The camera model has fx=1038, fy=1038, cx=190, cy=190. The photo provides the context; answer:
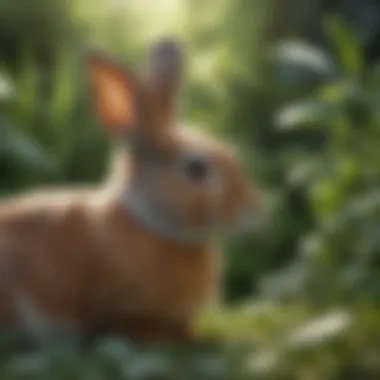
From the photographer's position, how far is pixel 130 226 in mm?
900

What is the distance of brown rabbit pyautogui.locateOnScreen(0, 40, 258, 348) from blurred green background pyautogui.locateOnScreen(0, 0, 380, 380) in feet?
0.12

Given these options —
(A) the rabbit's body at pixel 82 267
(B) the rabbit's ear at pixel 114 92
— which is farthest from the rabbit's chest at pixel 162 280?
(B) the rabbit's ear at pixel 114 92

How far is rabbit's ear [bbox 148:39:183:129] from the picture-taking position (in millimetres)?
893

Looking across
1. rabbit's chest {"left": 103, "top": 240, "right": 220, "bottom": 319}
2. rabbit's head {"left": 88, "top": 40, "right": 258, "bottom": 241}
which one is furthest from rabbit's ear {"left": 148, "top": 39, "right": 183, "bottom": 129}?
rabbit's chest {"left": 103, "top": 240, "right": 220, "bottom": 319}

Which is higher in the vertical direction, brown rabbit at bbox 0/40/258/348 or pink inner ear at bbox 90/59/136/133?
pink inner ear at bbox 90/59/136/133

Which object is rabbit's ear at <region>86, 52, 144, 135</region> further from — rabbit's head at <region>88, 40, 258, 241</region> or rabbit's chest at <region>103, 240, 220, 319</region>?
rabbit's chest at <region>103, 240, 220, 319</region>

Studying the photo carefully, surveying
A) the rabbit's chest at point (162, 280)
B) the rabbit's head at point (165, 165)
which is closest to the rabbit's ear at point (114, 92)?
the rabbit's head at point (165, 165)

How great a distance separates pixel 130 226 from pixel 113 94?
115 mm

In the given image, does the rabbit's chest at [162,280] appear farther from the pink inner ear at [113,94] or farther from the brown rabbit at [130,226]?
the pink inner ear at [113,94]

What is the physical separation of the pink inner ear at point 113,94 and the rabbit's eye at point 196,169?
0.20 feet

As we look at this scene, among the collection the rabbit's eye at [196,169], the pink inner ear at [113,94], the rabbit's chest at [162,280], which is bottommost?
the rabbit's chest at [162,280]

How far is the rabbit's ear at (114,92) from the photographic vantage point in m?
0.89

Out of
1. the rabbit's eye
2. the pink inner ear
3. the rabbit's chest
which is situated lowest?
the rabbit's chest

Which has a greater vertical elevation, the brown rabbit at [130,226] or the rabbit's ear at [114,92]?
the rabbit's ear at [114,92]
